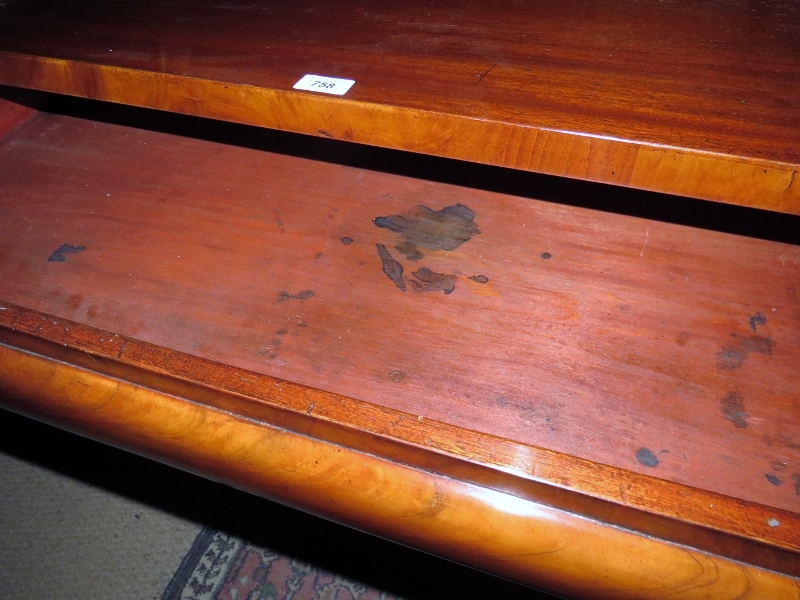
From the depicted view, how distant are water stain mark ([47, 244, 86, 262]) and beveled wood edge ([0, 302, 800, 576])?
178 mm

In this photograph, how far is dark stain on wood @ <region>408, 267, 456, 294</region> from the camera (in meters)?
0.63

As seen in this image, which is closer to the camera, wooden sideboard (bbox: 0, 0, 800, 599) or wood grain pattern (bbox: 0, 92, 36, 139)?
wooden sideboard (bbox: 0, 0, 800, 599)

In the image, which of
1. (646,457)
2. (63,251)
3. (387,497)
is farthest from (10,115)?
(646,457)

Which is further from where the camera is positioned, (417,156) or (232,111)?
(417,156)

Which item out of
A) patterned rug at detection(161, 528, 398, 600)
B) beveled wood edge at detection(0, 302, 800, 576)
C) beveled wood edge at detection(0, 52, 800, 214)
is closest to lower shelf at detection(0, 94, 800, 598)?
beveled wood edge at detection(0, 302, 800, 576)

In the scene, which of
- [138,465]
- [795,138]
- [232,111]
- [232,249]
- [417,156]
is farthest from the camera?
[138,465]

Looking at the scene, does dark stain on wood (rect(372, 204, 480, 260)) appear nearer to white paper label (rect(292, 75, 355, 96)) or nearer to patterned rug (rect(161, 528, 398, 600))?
white paper label (rect(292, 75, 355, 96))

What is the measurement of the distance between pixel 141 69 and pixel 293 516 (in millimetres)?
591

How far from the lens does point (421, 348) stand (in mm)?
567

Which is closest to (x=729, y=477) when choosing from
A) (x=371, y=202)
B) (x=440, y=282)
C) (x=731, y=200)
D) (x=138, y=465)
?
(x=731, y=200)

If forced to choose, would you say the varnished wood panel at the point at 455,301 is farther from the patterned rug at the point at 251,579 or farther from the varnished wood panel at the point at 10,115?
the patterned rug at the point at 251,579

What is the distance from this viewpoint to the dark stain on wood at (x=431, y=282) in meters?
0.63

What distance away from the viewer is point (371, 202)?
74cm

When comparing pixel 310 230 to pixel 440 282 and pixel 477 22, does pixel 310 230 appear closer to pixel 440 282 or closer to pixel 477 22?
pixel 440 282
